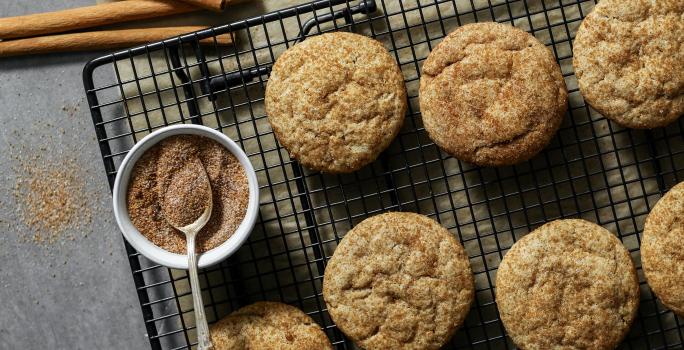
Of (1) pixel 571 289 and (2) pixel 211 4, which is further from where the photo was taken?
(2) pixel 211 4

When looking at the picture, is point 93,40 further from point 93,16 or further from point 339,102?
point 339,102

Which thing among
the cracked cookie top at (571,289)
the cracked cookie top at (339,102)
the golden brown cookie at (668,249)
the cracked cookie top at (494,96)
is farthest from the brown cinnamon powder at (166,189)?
the golden brown cookie at (668,249)

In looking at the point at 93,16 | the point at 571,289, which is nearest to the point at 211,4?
the point at 93,16

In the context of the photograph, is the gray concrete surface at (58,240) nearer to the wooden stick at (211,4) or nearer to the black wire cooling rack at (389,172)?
the black wire cooling rack at (389,172)

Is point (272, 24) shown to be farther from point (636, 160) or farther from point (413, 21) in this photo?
point (636, 160)

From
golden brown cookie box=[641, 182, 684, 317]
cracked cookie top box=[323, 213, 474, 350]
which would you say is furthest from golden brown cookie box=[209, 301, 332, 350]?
golden brown cookie box=[641, 182, 684, 317]

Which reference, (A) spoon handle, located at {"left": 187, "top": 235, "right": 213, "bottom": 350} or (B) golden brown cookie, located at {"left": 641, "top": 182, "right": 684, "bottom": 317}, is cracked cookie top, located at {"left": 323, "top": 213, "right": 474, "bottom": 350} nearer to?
(A) spoon handle, located at {"left": 187, "top": 235, "right": 213, "bottom": 350}
